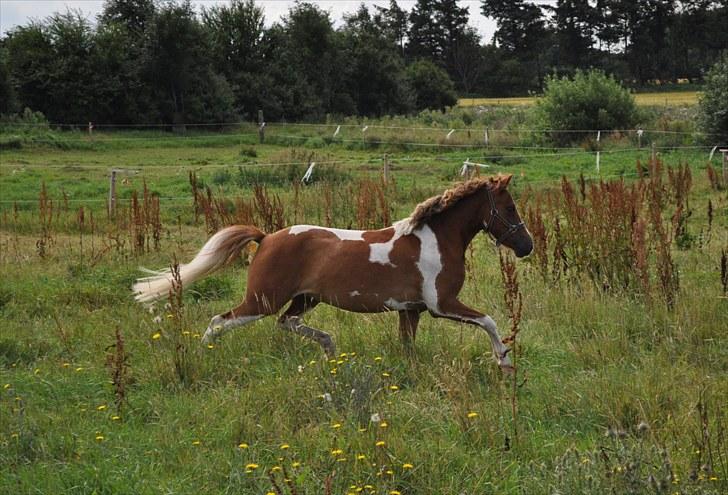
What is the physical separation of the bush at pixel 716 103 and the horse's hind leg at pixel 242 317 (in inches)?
885

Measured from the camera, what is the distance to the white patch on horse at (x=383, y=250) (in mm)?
6426

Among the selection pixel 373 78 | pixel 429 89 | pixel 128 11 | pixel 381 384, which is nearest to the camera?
pixel 381 384

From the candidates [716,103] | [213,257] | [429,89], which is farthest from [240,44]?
[213,257]

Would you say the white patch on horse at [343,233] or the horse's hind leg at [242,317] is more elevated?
the white patch on horse at [343,233]

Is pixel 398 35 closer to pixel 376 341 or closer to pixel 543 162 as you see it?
pixel 543 162

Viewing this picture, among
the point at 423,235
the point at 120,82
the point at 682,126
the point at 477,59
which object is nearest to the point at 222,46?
the point at 120,82

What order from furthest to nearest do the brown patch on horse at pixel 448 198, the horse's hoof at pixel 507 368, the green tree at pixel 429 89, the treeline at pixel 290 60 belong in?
the green tree at pixel 429 89 → the treeline at pixel 290 60 → the brown patch on horse at pixel 448 198 → the horse's hoof at pixel 507 368

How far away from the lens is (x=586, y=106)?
30.3m

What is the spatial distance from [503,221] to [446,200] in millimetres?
482

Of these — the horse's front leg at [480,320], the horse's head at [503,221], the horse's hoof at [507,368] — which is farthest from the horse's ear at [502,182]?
the horse's hoof at [507,368]

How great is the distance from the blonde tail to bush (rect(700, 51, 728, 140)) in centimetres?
2215

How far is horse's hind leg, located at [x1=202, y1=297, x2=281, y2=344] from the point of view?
21.3 feet

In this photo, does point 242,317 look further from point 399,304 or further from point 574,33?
point 574,33

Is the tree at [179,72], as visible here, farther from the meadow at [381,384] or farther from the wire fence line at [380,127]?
the meadow at [381,384]
